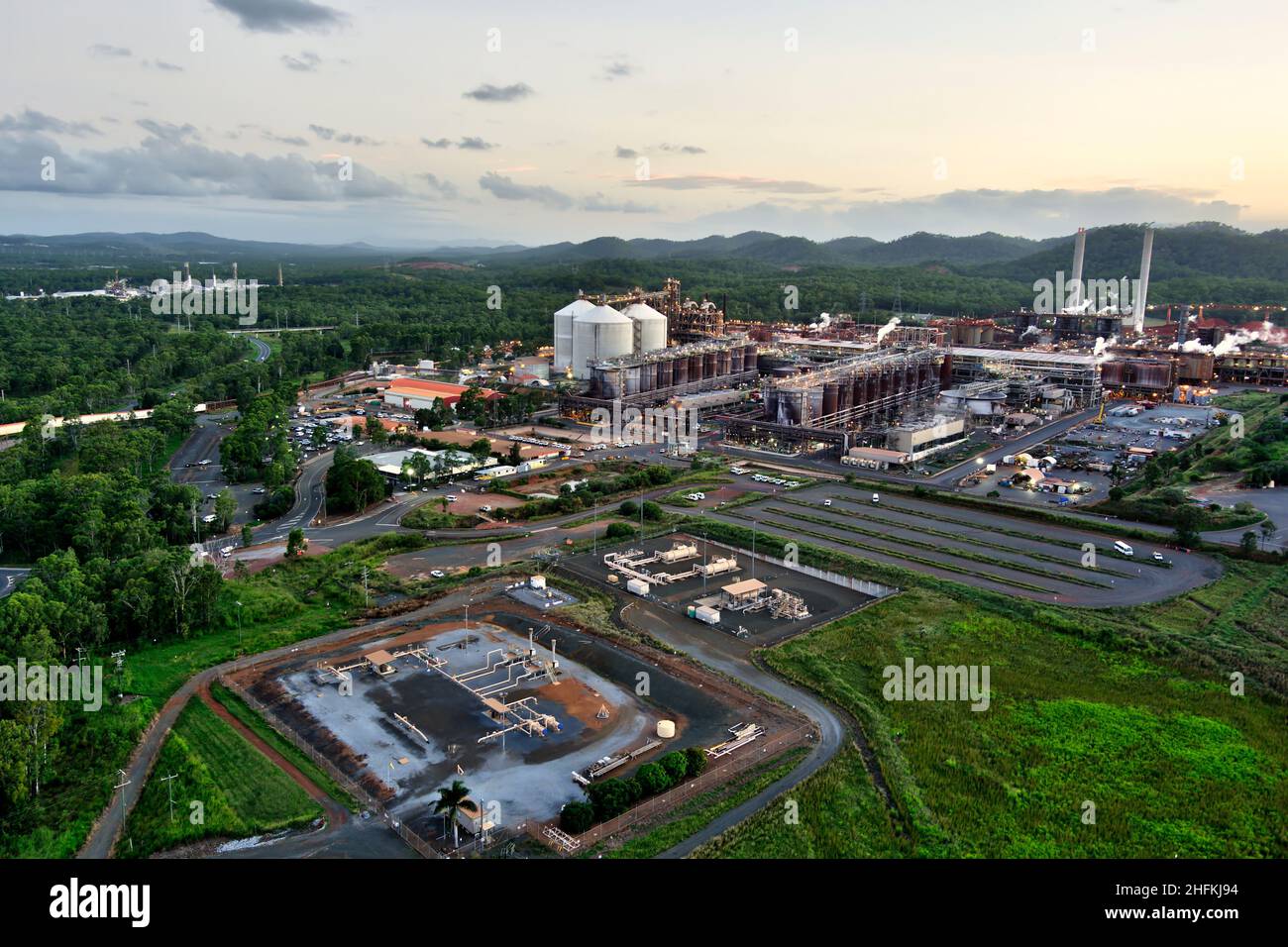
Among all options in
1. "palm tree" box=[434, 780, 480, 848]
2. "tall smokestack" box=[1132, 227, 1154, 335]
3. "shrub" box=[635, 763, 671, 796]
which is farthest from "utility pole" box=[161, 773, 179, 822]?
"tall smokestack" box=[1132, 227, 1154, 335]

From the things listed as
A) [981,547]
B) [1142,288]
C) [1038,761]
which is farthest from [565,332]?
[1142,288]

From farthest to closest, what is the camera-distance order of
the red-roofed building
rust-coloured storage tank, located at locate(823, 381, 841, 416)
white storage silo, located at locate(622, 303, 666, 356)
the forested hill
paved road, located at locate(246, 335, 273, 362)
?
the forested hill
paved road, located at locate(246, 335, 273, 362)
white storage silo, located at locate(622, 303, 666, 356)
the red-roofed building
rust-coloured storage tank, located at locate(823, 381, 841, 416)

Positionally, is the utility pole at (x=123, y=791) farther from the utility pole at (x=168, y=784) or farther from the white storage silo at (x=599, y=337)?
the white storage silo at (x=599, y=337)

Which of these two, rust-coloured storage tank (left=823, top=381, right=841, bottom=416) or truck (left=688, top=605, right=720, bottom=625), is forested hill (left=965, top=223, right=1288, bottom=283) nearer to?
rust-coloured storage tank (left=823, top=381, right=841, bottom=416)

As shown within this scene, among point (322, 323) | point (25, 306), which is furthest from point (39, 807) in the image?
point (25, 306)

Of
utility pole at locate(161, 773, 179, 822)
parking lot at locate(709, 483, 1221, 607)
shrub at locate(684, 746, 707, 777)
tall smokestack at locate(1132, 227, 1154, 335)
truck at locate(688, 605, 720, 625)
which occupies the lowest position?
utility pole at locate(161, 773, 179, 822)

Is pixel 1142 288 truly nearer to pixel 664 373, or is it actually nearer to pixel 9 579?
pixel 664 373

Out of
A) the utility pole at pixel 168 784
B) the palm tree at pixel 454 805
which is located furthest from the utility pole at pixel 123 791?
the palm tree at pixel 454 805
